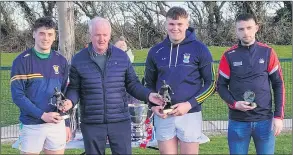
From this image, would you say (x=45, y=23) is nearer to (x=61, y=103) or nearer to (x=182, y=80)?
(x=61, y=103)

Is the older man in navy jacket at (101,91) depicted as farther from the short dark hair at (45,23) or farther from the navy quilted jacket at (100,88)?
the short dark hair at (45,23)

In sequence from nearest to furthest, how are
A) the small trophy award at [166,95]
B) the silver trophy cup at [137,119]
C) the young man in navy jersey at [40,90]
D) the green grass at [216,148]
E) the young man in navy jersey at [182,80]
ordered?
the small trophy award at [166,95], the young man in navy jersey at [182,80], the young man in navy jersey at [40,90], the green grass at [216,148], the silver trophy cup at [137,119]

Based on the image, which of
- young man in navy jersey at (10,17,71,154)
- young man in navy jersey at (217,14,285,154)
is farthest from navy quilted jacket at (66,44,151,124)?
young man in navy jersey at (217,14,285,154)

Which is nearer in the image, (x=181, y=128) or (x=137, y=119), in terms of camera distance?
(x=181, y=128)

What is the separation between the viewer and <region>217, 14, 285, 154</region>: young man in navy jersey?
4215 millimetres

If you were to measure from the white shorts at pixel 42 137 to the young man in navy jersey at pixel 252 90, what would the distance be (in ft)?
5.21

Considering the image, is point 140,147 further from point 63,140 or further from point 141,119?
point 63,140

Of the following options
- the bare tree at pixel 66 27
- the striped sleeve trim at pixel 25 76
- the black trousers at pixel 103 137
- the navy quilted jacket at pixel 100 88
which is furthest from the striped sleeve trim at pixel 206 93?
the bare tree at pixel 66 27

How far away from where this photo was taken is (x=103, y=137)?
13.6ft

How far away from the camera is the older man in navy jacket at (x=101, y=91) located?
4.10 metres

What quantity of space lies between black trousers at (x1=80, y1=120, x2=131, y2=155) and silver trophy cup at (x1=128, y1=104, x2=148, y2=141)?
107 inches

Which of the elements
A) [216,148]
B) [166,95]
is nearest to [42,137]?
[166,95]

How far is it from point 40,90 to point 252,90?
1920 millimetres

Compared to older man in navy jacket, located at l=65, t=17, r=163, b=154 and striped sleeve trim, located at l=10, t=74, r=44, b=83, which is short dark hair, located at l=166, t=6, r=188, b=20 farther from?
striped sleeve trim, located at l=10, t=74, r=44, b=83
